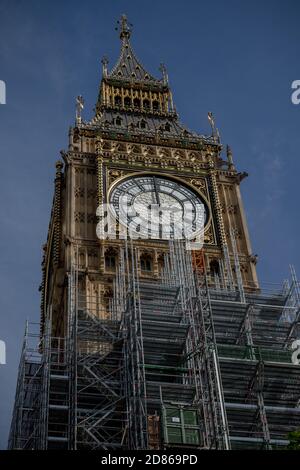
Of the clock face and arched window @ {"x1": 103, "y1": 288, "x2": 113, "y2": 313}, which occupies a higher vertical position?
the clock face

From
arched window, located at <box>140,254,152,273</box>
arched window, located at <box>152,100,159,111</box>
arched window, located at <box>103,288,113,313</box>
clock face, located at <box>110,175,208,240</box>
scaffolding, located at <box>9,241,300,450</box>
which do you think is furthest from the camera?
arched window, located at <box>152,100,159,111</box>

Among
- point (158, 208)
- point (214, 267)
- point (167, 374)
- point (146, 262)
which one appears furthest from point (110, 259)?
point (167, 374)

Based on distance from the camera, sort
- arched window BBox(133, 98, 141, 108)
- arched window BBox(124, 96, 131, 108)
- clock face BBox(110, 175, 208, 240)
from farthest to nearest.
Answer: arched window BBox(133, 98, 141, 108), arched window BBox(124, 96, 131, 108), clock face BBox(110, 175, 208, 240)

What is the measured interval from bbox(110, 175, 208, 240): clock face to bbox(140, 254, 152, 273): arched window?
135cm

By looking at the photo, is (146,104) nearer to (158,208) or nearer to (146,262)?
(158,208)

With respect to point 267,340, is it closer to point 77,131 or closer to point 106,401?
point 106,401

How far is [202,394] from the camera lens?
37.4 metres

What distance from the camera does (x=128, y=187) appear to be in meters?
52.8

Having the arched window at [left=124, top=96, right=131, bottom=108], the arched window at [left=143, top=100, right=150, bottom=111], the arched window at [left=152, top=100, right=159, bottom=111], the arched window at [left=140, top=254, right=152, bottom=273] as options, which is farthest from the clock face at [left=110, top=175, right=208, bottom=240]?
the arched window at [left=152, top=100, right=159, bottom=111]

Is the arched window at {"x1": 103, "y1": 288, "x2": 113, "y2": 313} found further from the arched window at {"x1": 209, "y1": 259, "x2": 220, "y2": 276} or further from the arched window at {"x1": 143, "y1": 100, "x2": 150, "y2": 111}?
the arched window at {"x1": 143, "y1": 100, "x2": 150, "y2": 111}

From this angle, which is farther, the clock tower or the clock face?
the clock face

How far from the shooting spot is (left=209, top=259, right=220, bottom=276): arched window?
49281 millimetres

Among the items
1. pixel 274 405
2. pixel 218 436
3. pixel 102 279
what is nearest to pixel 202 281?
pixel 102 279

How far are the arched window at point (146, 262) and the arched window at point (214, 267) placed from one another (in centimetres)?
309
